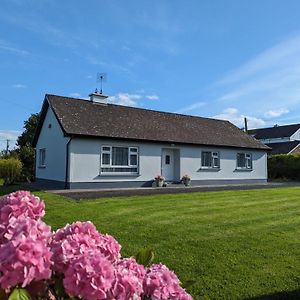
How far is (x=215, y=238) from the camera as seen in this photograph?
7676mm

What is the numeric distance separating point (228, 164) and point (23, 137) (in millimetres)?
22461

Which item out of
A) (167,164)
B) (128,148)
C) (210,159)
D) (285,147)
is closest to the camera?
(128,148)

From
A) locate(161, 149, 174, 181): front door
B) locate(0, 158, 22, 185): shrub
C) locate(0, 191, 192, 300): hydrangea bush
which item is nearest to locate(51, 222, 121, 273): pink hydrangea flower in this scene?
locate(0, 191, 192, 300): hydrangea bush

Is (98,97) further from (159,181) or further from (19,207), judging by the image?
(19,207)

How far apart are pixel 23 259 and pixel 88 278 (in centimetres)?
26

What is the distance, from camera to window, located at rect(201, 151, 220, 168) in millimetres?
25750

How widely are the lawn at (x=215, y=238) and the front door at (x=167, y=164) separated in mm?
10570

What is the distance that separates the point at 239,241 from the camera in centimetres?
749

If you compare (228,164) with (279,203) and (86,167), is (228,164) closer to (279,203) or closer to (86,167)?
(86,167)

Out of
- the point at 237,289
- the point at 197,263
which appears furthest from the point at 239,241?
the point at 237,289

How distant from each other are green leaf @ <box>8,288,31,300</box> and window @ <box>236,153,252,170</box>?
90.0 ft

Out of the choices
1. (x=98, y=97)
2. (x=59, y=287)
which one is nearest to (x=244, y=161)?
(x=98, y=97)

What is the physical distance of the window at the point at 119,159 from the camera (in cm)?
2088

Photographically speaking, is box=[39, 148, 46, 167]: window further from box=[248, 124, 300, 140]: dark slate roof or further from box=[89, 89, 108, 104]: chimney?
box=[248, 124, 300, 140]: dark slate roof
